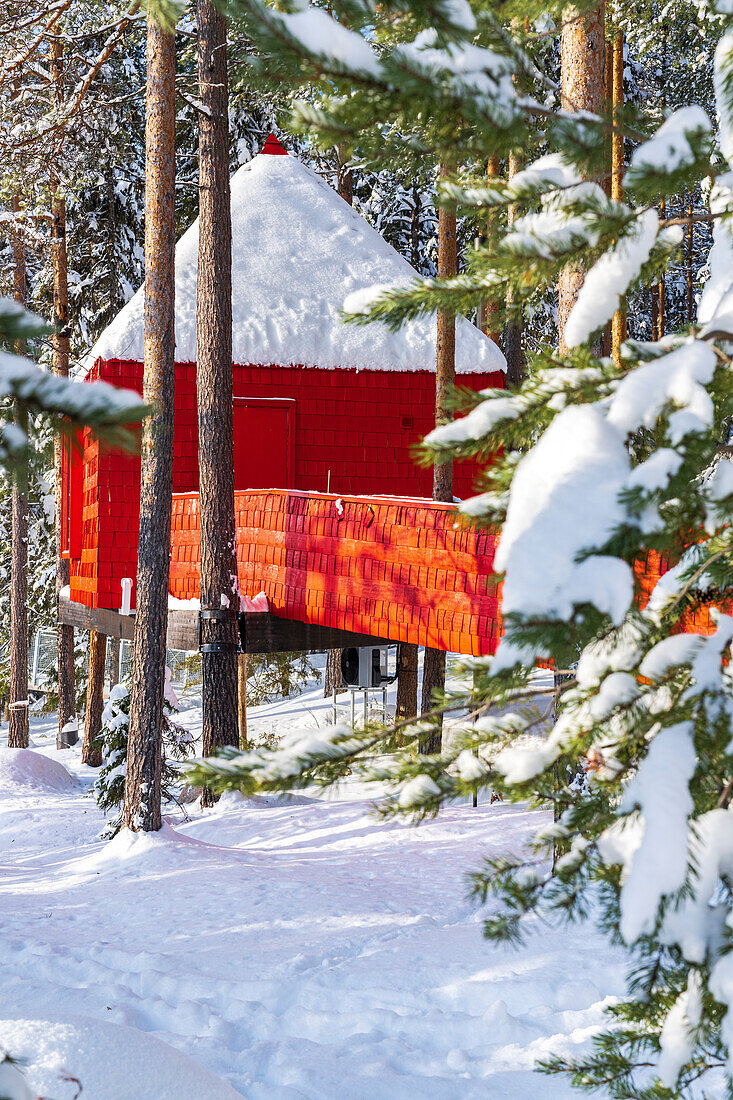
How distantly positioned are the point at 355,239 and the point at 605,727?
1375 cm

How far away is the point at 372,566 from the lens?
8.52 metres

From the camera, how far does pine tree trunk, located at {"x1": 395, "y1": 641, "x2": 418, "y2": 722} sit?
14.7 meters

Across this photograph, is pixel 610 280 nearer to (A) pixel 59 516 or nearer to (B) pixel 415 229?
(A) pixel 59 516

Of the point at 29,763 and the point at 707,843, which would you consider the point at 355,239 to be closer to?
the point at 29,763

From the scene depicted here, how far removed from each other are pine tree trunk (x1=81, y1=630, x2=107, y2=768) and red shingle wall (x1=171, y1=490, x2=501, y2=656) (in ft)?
28.0

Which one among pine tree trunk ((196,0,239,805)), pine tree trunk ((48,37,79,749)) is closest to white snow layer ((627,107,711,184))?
pine tree trunk ((196,0,239,805))

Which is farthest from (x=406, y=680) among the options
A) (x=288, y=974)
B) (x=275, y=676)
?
(x=275, y=676)

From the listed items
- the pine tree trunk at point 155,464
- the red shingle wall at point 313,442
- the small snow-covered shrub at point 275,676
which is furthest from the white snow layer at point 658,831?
the small snow-covered shrub at point 275,676

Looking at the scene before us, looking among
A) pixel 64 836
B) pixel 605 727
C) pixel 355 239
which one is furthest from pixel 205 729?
pixel 605 727

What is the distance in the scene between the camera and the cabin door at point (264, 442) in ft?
45.1

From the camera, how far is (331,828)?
10.5 meters

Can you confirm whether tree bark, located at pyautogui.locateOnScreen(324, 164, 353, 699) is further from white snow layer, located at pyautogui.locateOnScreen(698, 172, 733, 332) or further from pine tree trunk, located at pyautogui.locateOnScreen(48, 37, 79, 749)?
white snow layer, located at pyautogui.locateOnScreen(698, 172, 733, 332)

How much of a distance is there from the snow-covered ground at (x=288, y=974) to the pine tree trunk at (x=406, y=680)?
15.2 feet

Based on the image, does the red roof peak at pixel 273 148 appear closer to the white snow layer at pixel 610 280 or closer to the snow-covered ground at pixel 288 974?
the snow-covered ground at pixel 288 974
